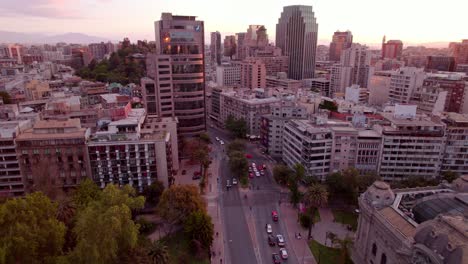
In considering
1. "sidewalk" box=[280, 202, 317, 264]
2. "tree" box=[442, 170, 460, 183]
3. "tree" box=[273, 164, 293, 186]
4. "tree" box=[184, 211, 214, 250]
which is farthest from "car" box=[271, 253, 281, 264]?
"tree" box=[442, 170, 460, 183]

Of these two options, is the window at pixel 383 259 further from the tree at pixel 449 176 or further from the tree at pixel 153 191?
the tree at pixel 153 191

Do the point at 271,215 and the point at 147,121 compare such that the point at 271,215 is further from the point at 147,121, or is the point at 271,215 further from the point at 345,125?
the point at 147,121

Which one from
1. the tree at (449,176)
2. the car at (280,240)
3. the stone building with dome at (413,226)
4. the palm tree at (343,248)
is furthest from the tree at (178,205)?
the tree at (449,176)

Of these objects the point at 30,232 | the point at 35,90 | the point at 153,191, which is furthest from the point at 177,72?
the point at 35,90

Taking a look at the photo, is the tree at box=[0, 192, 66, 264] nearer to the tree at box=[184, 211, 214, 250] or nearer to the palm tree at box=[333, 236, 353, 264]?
the tree at box=[184, 211, 214, 250]

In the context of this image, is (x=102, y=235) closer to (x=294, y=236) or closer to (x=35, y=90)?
(x=294, y=236)
